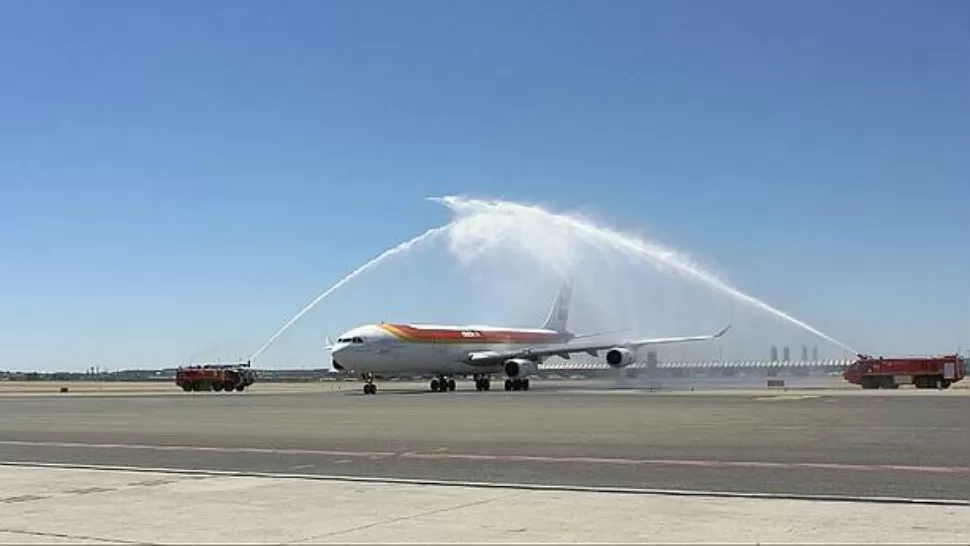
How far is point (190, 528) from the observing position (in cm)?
990

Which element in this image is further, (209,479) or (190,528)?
(209,479)

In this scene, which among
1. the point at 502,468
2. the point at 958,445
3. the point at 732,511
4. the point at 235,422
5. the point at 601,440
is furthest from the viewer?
the point at 235,422

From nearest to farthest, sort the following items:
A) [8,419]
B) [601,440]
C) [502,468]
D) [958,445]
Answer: [502,468] < [958,445] < [601,440] < [8,419]

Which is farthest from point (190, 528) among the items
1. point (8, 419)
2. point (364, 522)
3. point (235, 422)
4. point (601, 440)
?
point (8, 419)

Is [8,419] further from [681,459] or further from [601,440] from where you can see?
[681,459]

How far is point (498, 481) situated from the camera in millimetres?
13773

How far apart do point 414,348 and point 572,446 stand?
44.2 meters

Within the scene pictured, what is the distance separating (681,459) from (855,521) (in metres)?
6.60

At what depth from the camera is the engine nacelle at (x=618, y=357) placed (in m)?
62.8

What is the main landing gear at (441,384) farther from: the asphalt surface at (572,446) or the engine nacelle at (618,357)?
the asphalt surface at (572,446)

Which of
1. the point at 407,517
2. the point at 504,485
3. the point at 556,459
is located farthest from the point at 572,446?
the point at 407,517

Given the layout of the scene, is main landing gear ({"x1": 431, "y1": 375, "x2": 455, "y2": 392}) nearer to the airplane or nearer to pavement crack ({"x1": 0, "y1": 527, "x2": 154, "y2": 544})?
the airplane

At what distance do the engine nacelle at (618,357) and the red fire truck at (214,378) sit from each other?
3164cm

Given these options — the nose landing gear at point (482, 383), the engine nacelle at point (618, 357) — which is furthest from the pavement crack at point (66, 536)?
the nose landing gear at point (482, 383)
